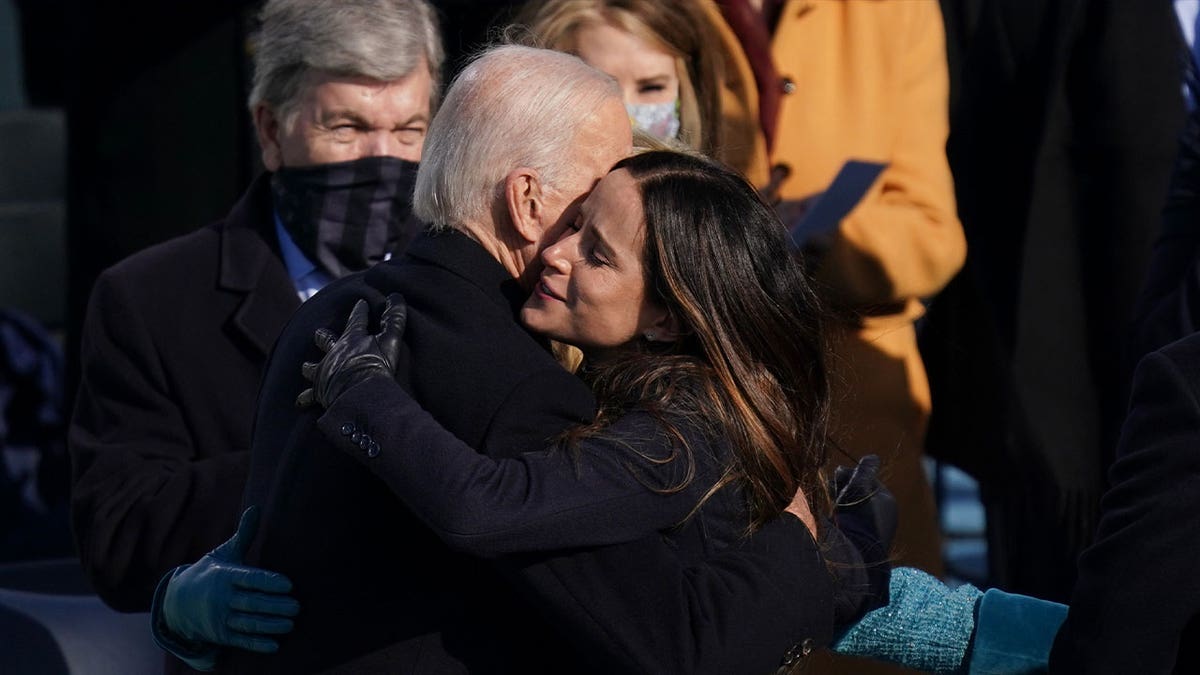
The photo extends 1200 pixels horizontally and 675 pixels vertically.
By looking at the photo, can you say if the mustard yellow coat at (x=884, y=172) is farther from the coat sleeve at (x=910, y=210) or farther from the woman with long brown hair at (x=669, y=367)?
the woman with long brown hair at (x=669, y=367)

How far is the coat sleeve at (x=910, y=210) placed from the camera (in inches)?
137

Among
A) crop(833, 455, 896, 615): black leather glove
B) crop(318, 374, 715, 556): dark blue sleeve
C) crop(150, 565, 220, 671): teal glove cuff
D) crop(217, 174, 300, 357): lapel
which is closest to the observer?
crop(318, 374, 715, 556): dark blue sleeve

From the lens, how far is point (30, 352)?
18.1 feet

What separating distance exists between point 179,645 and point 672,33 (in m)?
1.67

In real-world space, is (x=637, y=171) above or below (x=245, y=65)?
above

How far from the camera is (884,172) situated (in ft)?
11.8

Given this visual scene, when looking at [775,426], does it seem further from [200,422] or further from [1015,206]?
[1015,206]

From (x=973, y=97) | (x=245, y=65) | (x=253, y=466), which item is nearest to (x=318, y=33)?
(x=253, y=466)

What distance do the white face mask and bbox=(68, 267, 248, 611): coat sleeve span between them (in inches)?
40.4

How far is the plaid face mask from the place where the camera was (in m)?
3.14

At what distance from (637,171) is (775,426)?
361 mm

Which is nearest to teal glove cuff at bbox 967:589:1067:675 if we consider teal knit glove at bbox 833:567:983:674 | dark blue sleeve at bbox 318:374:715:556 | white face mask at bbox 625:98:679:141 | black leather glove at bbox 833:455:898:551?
teal knit glove at bbox 833:567:983:674

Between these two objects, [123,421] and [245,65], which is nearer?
[123,421]

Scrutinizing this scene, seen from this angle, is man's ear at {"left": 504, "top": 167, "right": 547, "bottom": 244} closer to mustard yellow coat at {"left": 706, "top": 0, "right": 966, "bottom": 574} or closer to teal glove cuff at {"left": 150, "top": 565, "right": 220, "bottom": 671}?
teal glove cuff at {"left": 150, "top": 565, "right": 220, "bottom": 671}
